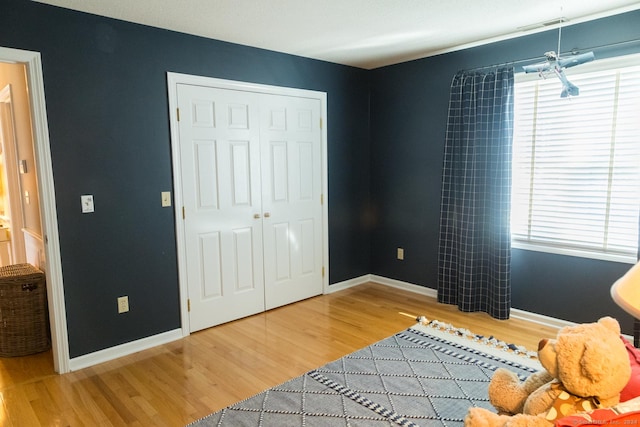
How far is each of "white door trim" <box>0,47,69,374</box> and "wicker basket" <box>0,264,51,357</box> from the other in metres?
0.41

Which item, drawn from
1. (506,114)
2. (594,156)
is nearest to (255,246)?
(506,114)

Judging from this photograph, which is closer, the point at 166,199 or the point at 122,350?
the point at 122,350

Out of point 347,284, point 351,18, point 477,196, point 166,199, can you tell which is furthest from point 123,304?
point 477,196

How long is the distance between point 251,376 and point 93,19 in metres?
2.60

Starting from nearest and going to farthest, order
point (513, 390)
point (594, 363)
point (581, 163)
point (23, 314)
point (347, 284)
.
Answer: point (594, 363), point (513, 390), point (23, 314), point (581, 163), point (347, 284)

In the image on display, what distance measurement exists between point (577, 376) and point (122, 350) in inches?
115

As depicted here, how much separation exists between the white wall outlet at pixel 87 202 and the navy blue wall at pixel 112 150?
0.10ft

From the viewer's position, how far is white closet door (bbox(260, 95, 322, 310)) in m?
3.93

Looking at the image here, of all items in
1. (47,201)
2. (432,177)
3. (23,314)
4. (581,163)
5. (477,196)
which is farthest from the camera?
(432,177)

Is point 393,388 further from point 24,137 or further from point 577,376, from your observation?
point 24,137

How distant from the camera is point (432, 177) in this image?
4.27m

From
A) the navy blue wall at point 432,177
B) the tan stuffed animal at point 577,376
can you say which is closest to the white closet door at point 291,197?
the navy blue wall at point 432,177

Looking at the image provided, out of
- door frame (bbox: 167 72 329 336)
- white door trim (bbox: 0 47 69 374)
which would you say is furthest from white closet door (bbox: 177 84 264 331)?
white door trim (bbox: 0 47 69 374)

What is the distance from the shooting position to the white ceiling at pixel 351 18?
272cm
